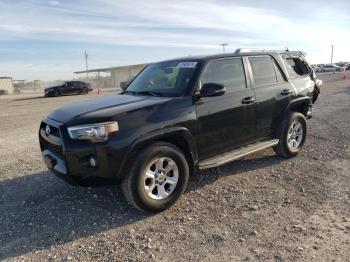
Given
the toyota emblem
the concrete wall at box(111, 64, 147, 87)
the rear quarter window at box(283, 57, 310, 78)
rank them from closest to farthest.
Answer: the toyota emblem → the rear quarter window at box(283, 57, 310, 78) → the concrete wall at box(111, 64, 147, 87)

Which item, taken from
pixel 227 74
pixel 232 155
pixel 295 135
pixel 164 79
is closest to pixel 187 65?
pixel 164 79

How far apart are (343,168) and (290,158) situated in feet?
2.97

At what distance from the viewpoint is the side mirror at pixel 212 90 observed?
4570 mm

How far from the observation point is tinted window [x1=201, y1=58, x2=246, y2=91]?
494cm

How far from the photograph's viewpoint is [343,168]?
5.61 m

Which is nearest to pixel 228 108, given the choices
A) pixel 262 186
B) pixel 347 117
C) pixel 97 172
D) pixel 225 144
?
pixel 225 144

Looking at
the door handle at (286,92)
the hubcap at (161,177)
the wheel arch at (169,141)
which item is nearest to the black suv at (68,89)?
the door handle at (286,92)

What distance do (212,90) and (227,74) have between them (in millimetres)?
743

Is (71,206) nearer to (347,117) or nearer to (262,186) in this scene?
(262,186)

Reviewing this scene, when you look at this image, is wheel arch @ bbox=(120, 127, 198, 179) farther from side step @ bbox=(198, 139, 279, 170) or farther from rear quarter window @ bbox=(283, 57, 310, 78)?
rear quarter window @ bbox=(283, 57, 310, 78)

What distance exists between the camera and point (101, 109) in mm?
4266

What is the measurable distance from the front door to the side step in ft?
0.26

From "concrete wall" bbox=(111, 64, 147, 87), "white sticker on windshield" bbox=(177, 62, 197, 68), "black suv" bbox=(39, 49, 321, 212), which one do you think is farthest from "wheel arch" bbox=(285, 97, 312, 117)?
"concrete wall" bbox=(111, 64, 147, 87)

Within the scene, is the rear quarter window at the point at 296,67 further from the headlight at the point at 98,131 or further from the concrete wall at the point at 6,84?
the concrete wall at the point at 6,84
